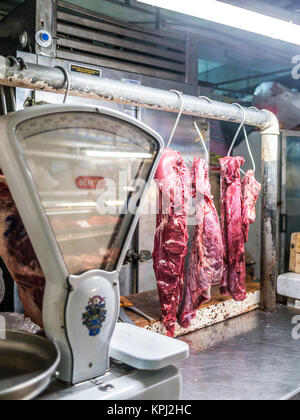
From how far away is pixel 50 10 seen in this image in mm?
2934

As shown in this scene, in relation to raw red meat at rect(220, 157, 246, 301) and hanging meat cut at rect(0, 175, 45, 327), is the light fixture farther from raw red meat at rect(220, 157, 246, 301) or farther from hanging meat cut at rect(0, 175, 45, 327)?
hanging meat cut at rect(0, 175, 45, 327)

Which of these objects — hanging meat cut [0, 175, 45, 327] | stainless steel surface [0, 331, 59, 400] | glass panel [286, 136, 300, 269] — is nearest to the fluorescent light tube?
hanging meat cut [0, 175, 45, 327]

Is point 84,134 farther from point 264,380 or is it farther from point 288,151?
point 288,151

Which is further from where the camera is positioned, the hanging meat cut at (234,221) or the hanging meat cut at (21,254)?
the hanging meat cut at (234,221)

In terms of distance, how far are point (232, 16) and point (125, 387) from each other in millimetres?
1661

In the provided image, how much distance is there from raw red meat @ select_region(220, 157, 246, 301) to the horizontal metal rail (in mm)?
257

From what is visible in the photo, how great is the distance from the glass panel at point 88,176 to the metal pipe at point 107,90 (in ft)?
1.90

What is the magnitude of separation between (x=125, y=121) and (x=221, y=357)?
137 cm

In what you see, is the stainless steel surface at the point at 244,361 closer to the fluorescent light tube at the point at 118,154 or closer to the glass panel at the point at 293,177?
the fluorescent light tube at the point at 118,154

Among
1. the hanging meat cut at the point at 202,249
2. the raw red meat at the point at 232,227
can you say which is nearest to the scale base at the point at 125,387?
the hanging meat cut at the point at 202,249

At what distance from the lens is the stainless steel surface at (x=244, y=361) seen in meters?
1.66

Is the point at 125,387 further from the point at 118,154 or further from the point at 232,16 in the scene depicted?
the point at 232,16

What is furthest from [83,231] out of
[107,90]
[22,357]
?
[107,90]

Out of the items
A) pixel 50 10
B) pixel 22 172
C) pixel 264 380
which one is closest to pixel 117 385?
pixel 22 172
